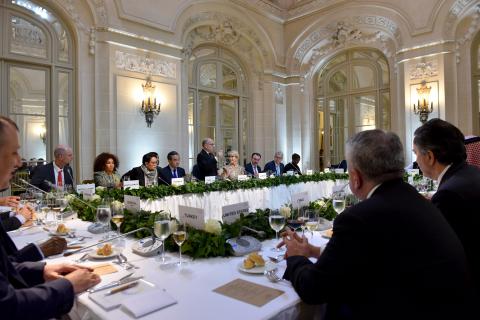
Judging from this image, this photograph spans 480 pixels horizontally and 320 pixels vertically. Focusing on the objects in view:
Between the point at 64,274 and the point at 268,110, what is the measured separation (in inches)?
307

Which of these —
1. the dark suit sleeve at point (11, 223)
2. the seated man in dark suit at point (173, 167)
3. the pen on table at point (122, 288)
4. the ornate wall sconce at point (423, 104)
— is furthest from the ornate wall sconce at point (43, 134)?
the ornate wall sconce at point (423, 104)

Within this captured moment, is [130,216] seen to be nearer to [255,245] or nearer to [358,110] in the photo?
[255,245]

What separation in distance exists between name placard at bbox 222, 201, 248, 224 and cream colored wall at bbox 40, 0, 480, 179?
4349mm

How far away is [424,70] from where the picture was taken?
6707mm

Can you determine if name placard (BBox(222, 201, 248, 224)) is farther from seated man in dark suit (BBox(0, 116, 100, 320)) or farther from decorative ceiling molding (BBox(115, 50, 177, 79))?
decorative ceiling molding (BBox(115, 50, 177, 79))

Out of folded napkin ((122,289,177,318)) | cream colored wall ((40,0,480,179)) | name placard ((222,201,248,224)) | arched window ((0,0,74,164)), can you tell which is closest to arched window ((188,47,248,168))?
cream colored wall ((40,0,480,179))

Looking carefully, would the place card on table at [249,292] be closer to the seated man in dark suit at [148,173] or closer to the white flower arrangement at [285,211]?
the white flower arrangement at [285,211]

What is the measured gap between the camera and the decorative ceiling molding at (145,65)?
586 cm

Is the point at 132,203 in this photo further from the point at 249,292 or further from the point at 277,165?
the point at 277,165

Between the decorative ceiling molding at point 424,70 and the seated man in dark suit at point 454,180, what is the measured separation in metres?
5.85

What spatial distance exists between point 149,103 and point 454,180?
5.42 meters

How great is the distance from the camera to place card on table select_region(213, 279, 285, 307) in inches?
46.3

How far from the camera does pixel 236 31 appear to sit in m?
8.20

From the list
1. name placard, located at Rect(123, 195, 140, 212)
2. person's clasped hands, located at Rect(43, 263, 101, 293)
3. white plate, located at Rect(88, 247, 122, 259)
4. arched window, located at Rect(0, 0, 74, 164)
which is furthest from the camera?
arched window, located at Rect(0, 0, 74, 164)
